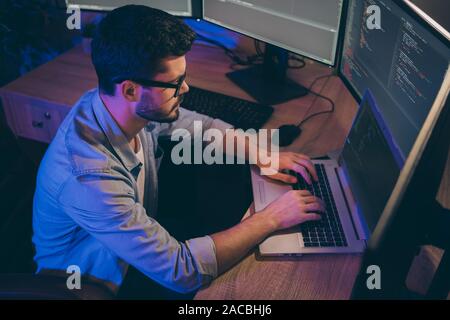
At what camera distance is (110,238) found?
0.96m

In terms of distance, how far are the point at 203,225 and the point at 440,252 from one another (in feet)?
2.45

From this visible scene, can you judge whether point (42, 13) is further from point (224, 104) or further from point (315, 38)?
point (315, 38)

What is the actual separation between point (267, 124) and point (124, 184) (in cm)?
60

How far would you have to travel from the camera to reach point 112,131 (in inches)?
41.4

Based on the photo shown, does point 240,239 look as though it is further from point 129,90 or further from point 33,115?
point 33,115

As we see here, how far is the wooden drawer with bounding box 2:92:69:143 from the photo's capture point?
1.56 m

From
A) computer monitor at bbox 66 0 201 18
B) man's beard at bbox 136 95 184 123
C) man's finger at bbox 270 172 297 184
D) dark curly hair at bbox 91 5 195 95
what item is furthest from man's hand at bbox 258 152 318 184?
computer monitor at bbox 66 0 201 18

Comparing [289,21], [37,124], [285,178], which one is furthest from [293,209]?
[37,124]

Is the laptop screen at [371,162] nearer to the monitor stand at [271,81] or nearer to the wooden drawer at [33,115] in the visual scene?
the monitor stand at [271,81]

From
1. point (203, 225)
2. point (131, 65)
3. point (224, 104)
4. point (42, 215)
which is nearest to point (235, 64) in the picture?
point (224, 104)

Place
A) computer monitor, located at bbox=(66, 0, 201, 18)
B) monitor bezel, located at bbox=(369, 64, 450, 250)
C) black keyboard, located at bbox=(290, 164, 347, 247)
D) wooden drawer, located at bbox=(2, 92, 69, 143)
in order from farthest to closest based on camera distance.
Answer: computer monitor, located at bbox=(66, 0, 201, 18), wooden drawer, located at bbox=(2, 92, 69, 143), black keyboard, located at bbox=(290, 164, 347, 247), monitor bezel, located at bbox=(369, 64, 450, 250)

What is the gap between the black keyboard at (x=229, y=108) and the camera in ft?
4.73

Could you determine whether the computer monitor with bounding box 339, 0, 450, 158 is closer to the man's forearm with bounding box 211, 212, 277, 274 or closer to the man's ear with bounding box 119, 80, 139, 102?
the man's forearm with bounding box 211, 212, 277, 274

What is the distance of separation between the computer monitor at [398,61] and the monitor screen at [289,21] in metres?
0.06
